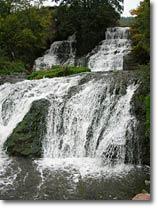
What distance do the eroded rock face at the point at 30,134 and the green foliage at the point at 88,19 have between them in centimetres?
674

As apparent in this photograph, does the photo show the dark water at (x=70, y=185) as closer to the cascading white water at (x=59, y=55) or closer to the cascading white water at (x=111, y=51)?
the cascading white water at (x=111, y=51)

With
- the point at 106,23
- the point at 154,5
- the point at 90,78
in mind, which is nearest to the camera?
the point at 154,5

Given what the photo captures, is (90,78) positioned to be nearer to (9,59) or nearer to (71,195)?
(71,195)

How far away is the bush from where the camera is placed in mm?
12656

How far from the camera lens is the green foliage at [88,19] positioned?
565 inches

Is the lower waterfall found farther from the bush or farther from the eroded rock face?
the bush

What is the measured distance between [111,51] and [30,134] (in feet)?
20.9

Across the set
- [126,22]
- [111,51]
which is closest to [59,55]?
[111,51]

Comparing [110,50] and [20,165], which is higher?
[110,50]

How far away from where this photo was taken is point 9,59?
14398 millimetres

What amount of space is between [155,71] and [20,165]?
3124 mm

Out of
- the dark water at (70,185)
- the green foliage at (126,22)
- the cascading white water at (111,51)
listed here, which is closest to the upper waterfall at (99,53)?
the cascading white water at (111,51)

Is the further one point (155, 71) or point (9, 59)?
point (9, 59)

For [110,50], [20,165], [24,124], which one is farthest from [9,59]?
[20,165]
